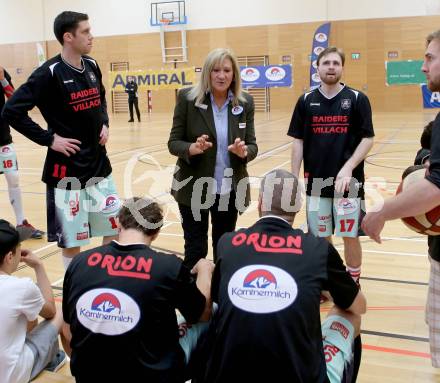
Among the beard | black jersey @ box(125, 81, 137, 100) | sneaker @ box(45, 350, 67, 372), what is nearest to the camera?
sneaker @ box(45, 350, 67, 372)

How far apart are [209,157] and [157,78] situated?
844 inches

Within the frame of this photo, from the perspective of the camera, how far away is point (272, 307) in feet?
6.80

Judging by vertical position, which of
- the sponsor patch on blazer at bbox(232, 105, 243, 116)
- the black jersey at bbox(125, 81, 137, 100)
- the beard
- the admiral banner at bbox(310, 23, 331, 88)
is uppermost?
the admiral banner at bbox(310, 23, 331, 88)

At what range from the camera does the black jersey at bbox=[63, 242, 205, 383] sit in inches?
88.4

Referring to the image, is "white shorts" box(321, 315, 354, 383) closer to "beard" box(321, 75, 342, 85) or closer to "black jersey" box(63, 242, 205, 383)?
"black jersey" box(63, 242, 205, 383)

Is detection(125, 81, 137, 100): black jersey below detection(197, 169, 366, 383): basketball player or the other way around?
the other way around

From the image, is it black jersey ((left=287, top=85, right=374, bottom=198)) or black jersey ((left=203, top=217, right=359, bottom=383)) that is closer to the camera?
black jersey ((left=203, top=217, right=359, bottom=383))

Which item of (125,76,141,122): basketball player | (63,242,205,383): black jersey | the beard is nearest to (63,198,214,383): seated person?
(63,242,205,383): black jersey

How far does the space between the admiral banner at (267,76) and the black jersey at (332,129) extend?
69.2 ft

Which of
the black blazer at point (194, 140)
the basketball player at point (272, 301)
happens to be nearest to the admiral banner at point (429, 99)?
the black blazer at point (194, 140)

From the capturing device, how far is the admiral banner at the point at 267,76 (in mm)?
24797

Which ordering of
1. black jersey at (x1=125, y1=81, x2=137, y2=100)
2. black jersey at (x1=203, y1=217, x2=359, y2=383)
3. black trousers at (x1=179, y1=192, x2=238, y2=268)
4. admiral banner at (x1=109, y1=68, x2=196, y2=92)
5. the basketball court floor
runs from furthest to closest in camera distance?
admiral banner at (x1=109, y1=68, x2=196, y2=92) < black jersey at (x1=125, y1=81, x2=137, y2=100) < black trousers at (x1=179, y1=192, x2=238, y2=268) < the basketball court floor < black jersey at (x1=203, y1=217, x2=359, y2=383)

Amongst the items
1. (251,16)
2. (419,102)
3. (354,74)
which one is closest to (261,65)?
(251,16)

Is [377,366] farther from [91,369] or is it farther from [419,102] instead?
[419,102]
